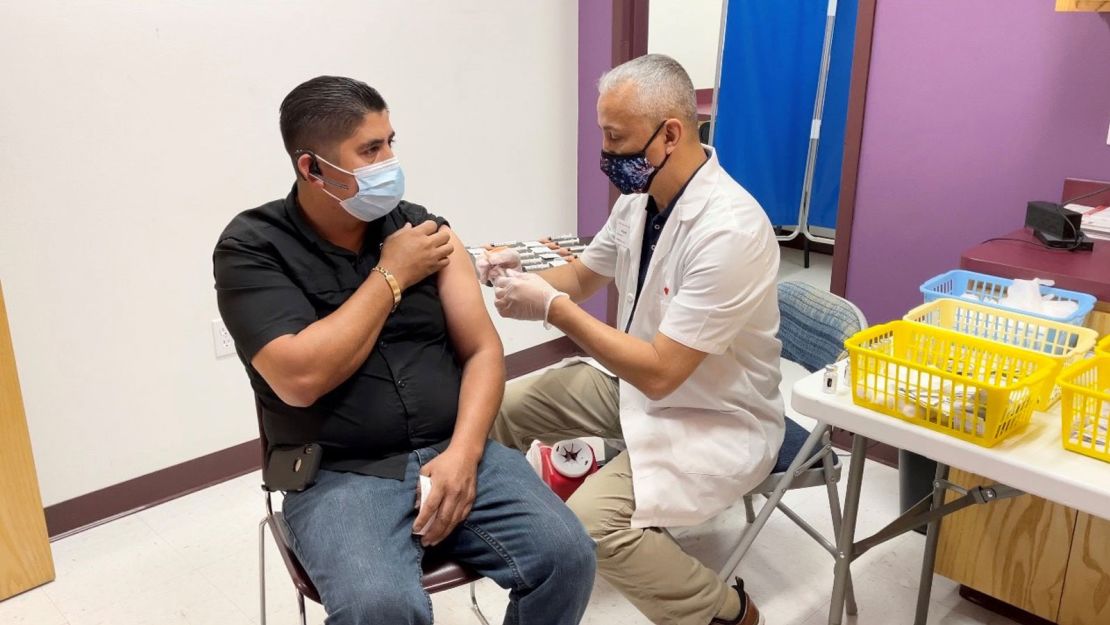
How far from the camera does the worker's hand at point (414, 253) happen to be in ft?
5.20

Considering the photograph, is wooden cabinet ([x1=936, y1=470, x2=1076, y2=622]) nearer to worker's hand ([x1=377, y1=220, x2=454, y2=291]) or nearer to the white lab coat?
the white lab coat

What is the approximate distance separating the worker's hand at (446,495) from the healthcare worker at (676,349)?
256 mm

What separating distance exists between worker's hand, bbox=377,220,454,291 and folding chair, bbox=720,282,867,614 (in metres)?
0.80

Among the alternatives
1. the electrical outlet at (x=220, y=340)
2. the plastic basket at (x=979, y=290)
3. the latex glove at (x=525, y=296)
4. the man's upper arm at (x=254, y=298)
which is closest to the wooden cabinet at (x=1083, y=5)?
the plastic basket at (x=979, y=290)

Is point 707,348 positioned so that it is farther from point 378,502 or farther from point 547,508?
point 378,502

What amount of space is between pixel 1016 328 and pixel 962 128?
1118mm

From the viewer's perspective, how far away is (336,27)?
2547 millimetres

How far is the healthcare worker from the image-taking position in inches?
63.4

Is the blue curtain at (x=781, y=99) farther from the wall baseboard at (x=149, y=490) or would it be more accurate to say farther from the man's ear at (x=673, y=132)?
the wall baseboard at (x=149, y=490)

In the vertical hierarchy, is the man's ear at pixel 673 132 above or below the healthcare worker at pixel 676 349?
above

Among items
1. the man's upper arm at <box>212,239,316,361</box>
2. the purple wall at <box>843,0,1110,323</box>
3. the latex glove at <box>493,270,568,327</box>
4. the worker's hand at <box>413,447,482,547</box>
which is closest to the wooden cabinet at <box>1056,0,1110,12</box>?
the purple wall at <box>843,0,1110,323</box>

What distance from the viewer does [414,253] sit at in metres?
1.60

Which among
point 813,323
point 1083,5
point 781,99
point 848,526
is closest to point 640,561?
point 848,526

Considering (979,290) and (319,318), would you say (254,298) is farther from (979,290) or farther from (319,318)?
(979,290)
